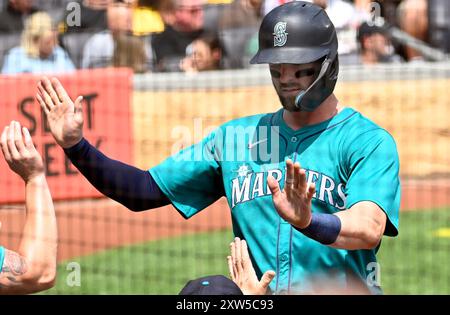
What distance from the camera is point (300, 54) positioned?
183 inches

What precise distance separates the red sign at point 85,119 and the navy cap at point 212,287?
7.41m

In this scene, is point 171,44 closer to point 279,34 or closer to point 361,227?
point 279,34

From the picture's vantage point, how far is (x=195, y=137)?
12.0 m

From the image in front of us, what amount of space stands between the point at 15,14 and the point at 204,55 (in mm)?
2391

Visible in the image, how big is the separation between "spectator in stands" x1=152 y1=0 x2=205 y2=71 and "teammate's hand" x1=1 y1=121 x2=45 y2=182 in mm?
8536

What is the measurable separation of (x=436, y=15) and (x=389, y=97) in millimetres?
1272

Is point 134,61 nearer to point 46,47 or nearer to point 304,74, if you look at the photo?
point 46,47

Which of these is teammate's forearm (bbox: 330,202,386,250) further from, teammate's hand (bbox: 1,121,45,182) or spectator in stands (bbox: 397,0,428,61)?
spectator in stands (bbox: 397,0,428,61)

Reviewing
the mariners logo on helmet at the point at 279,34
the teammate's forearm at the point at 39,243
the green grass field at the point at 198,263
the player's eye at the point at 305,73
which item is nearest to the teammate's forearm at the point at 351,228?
the player's eye at the point at 305,73

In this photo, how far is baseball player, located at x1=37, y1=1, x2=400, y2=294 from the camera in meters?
4.52

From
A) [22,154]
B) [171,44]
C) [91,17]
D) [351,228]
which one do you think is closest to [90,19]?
[91,17]
